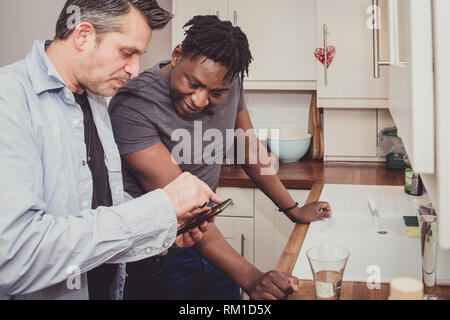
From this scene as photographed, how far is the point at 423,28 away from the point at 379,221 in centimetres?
130

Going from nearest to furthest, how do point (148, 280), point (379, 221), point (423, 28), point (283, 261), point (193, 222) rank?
point (423, 28) < point (193, 222) < point (283, 261) < point (148, 280) < point (379, 221)

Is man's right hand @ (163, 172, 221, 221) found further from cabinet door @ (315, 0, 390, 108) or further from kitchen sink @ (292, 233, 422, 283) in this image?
cabinet door @ (315, 0, 390, 108)

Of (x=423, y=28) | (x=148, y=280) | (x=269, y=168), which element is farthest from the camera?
(x=269, y=168)

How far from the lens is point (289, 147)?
3.21 metres

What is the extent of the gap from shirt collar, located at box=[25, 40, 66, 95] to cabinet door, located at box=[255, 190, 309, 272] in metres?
1.77

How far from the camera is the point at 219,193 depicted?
2.95 m

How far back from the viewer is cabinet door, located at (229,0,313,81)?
3072mm

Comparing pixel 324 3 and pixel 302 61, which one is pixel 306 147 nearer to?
pixel 302 61

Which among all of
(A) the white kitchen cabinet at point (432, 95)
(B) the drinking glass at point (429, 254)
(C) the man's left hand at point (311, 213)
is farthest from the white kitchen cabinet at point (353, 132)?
(A) the white kitchen cabinet at point (432, 95)

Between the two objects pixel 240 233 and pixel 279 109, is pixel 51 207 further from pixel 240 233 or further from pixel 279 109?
pixel 279 109

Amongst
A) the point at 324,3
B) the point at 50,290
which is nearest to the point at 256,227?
the point at 324,3

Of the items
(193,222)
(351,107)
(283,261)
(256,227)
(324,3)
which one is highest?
(324,3)

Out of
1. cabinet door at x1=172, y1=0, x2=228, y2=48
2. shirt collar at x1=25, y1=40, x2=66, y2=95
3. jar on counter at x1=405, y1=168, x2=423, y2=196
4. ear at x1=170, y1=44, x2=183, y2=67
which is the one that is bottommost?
jar on counter at x1=405, y1=168, x2=423, y2=196

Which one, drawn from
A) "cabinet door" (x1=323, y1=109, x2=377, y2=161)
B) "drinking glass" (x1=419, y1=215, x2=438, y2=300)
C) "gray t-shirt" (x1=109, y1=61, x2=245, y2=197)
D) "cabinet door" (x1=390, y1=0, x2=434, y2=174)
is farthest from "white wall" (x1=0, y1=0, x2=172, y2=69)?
"cabinet door" (x1=390, y1=0, x2=434, y2=174)
